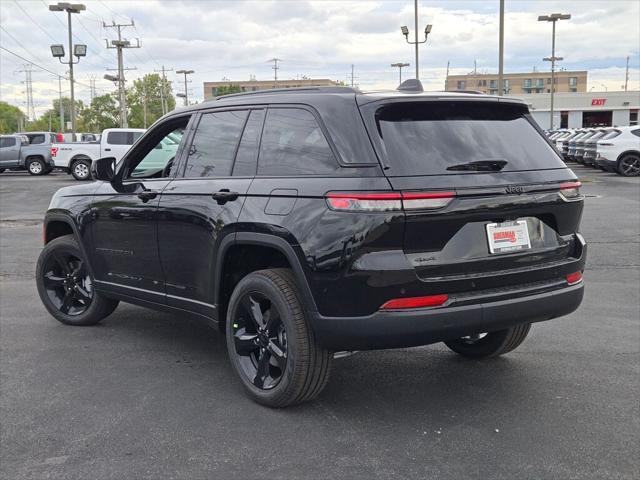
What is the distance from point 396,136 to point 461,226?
22.8 inches

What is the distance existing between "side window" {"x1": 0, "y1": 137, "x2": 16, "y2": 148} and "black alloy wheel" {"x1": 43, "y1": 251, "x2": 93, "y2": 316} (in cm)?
2685

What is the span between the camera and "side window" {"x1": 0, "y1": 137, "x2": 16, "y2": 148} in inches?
1179

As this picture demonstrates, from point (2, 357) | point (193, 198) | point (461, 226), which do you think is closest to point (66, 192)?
point (2, 357)

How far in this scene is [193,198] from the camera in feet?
14.2

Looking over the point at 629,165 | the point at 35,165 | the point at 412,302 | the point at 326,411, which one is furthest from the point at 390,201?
the point at 35,165

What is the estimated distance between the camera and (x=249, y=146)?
4164mm

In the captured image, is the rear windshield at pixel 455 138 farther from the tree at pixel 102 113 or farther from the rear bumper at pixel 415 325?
the tree at pixel 102 113

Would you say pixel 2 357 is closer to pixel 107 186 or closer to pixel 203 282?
pixel 107 186

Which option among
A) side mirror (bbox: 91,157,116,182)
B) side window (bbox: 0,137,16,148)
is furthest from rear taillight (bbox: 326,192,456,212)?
side window (bbox: 0,137,16,148)

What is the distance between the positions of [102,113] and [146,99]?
27.7ft

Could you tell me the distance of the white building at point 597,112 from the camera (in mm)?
77375

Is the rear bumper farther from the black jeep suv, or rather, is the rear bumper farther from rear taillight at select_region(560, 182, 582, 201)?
rear taillight at select_region(560, 182, 582, 201)

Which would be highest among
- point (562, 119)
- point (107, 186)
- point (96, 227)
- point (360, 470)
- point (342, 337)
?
point (562, 119)

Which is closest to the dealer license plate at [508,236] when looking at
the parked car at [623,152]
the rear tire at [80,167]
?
the parked car at [623,152]
